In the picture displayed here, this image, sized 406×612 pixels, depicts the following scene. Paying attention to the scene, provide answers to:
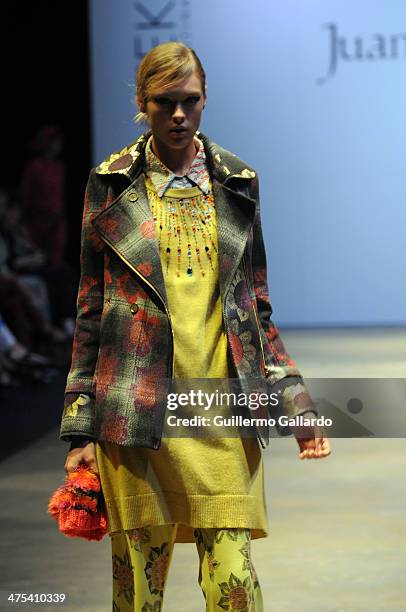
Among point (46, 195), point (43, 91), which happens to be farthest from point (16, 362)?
point (43, 91)

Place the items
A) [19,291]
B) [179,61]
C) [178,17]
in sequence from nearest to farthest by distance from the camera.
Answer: [179,61]
[19,291]
[178,17]

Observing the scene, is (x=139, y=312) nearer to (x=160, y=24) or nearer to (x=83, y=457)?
(x=83, y=457)

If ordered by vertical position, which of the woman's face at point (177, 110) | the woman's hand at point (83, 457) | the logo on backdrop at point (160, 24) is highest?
the logo on backdrop at point (160, 24)

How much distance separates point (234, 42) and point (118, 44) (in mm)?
943

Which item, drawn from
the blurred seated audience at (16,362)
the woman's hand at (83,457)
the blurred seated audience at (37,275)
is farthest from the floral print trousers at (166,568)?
the blurred seated audience at (37,275)

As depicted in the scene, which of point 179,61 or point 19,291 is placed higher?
point 19,291

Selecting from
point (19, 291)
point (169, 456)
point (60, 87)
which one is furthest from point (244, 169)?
point (60, 87)

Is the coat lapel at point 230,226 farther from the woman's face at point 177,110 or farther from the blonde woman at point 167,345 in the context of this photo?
the woman's face at point 177,110

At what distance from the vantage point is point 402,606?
3.19 meters

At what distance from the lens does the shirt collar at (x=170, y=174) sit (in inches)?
85.6

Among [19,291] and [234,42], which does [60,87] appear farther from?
[19,291]

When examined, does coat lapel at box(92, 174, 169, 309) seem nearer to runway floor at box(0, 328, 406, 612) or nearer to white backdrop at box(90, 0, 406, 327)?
runway floor at box(0, 328, 406, 612)

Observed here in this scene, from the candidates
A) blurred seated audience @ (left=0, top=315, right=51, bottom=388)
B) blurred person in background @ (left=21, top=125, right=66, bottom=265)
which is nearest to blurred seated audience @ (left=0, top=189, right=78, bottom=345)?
blurred person in background @ (left=21, top=125, right=66, bottom=265)

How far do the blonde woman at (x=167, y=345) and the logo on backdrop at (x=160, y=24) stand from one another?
8.25 meters
